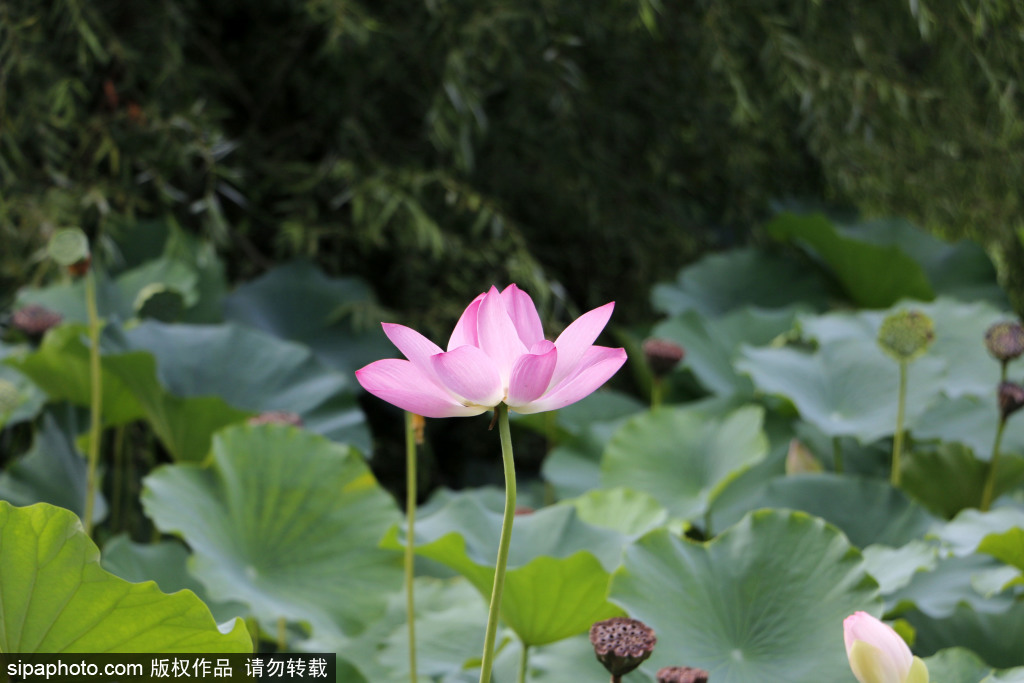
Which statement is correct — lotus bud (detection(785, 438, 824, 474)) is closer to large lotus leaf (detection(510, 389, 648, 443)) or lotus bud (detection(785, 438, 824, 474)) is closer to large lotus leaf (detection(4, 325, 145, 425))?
large lotus leaf (detection(510, 389, 648, 443))

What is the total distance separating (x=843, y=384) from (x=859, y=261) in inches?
24.1

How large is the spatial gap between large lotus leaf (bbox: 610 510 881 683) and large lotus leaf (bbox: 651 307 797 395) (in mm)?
883

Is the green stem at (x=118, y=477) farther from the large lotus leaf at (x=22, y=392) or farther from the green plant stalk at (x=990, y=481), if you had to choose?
the green plant stalk at (x=990, y=481)

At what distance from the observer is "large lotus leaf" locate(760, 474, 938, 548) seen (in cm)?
A: 105

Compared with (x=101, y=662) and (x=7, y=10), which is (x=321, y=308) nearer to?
(x=7, y=10)

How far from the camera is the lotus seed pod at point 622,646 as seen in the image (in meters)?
0.53

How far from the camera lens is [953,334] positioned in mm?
1435

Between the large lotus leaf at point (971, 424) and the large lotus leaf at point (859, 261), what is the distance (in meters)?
0.49

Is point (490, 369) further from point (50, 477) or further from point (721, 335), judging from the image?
point (721, 335)

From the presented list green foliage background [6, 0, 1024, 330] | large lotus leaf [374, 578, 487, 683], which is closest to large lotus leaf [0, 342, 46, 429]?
green foliage background [6, 0, 1024, 330]

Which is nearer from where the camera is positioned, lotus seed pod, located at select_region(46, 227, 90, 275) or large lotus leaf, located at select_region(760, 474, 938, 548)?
lotus seed pod, located at select_region(46, 227, 90, 275)

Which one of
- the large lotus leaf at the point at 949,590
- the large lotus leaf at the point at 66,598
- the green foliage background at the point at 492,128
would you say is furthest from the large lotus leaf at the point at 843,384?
the large lotus leaf at the point at 66,598

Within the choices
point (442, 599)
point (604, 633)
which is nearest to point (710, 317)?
point (442, 599)

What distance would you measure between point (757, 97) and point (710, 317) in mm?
546
